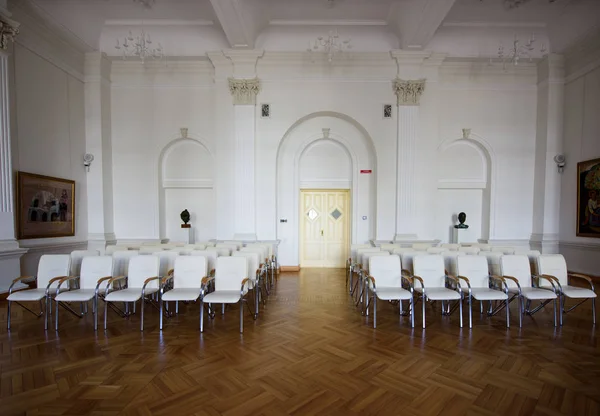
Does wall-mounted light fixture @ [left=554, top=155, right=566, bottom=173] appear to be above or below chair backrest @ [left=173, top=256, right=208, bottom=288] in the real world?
above

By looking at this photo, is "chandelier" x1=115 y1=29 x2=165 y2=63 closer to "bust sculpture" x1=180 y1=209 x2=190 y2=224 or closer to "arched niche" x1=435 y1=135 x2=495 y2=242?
"bust sculpture" x1=180 y1=209 x2=190 y2=224

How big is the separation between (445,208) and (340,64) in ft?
17.1

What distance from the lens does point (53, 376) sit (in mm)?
2984

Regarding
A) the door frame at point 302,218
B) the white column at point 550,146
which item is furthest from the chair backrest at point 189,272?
the white column at point 550,146

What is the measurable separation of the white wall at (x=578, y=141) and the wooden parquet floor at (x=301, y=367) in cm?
414

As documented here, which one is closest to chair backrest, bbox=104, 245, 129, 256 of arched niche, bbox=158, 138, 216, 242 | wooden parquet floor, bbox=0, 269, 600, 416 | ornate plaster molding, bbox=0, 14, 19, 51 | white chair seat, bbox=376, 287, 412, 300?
wooden parquet floor, bbox=0, 269, 600, 416

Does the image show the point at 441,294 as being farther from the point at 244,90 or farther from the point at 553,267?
the point at 244,90

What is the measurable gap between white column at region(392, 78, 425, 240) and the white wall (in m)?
3.87

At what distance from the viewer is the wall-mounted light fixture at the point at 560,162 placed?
826 cm

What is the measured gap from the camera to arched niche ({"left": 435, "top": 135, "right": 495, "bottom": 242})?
29.5ft

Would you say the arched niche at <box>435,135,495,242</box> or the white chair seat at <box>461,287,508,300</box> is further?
the arched niche at <box>435,135,495,242</box>

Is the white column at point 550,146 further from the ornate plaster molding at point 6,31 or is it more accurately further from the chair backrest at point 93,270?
the ornate plaster molding at point 6,31

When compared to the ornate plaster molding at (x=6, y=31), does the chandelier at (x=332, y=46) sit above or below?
above

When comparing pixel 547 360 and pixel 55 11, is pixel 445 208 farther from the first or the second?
pixel 55 11
